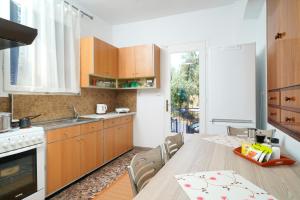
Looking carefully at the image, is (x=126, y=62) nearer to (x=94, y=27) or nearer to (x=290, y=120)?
(x=94, y=27)

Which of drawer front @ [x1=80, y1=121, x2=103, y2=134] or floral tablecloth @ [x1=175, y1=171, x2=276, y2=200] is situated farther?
drawer front @ [x1=80, y1=121, x2=103, y2=134]

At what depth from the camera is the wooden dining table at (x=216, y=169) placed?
0.81m

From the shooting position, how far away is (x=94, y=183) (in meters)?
2.39

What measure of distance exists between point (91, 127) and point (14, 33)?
1.51 metres

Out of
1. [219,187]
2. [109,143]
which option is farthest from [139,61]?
[219,187]

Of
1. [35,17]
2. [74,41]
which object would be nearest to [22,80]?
[35,17]

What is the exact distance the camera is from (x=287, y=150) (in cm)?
153

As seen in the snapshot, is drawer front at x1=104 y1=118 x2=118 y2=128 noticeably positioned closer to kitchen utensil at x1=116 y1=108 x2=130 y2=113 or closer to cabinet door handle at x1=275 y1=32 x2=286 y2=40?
kitchen utensil at x1=116 y1=108 x2=130 y2=113

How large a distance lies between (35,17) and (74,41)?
666 millimetres

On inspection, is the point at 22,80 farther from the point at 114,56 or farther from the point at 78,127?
the point at 114,56

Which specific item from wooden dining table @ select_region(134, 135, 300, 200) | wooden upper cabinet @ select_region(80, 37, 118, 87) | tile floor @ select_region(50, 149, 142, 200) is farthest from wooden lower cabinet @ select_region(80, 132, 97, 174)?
wooden dining table @ select_region(134, 135, 300, 200)

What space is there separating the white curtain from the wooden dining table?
2.01 metres

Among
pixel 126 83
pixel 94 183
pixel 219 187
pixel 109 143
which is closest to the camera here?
pixel 219 187

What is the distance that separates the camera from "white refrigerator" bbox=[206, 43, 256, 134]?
8.51ft
